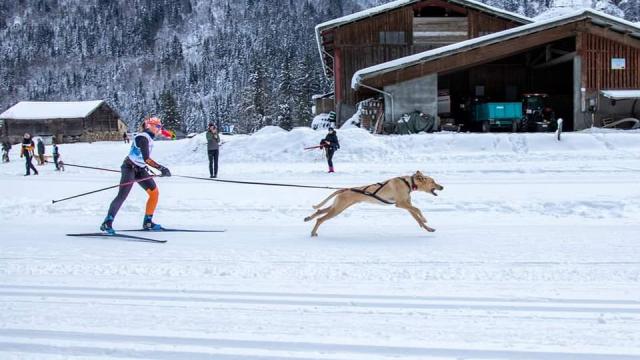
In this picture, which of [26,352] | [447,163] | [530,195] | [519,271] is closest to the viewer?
[26,352]

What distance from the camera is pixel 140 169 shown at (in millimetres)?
8055

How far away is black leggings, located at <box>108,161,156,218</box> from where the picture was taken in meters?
7.82

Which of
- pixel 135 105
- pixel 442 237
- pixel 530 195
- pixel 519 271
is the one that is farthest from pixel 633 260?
pixel 135 105

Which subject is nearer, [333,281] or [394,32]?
[333,281]

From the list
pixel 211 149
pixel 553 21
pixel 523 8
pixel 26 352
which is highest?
pixel 523 8

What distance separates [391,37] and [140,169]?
26.3 m

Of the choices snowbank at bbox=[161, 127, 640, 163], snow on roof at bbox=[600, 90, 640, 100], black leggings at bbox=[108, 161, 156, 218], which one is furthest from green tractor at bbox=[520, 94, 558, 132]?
black leggings at bbox=[108, 161, 156, 218]

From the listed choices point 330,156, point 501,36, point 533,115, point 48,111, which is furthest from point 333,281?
point 48,111

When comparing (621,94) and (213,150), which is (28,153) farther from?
(621,94)

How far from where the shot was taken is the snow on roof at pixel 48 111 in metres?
70.9

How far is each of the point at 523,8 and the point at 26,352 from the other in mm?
168127

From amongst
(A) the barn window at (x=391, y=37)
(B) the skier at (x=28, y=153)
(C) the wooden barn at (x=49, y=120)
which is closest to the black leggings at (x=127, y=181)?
(B) the skier at (x=28, y=153)

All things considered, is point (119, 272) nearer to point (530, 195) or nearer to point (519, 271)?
point (519, 271)

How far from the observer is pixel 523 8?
151 meters
